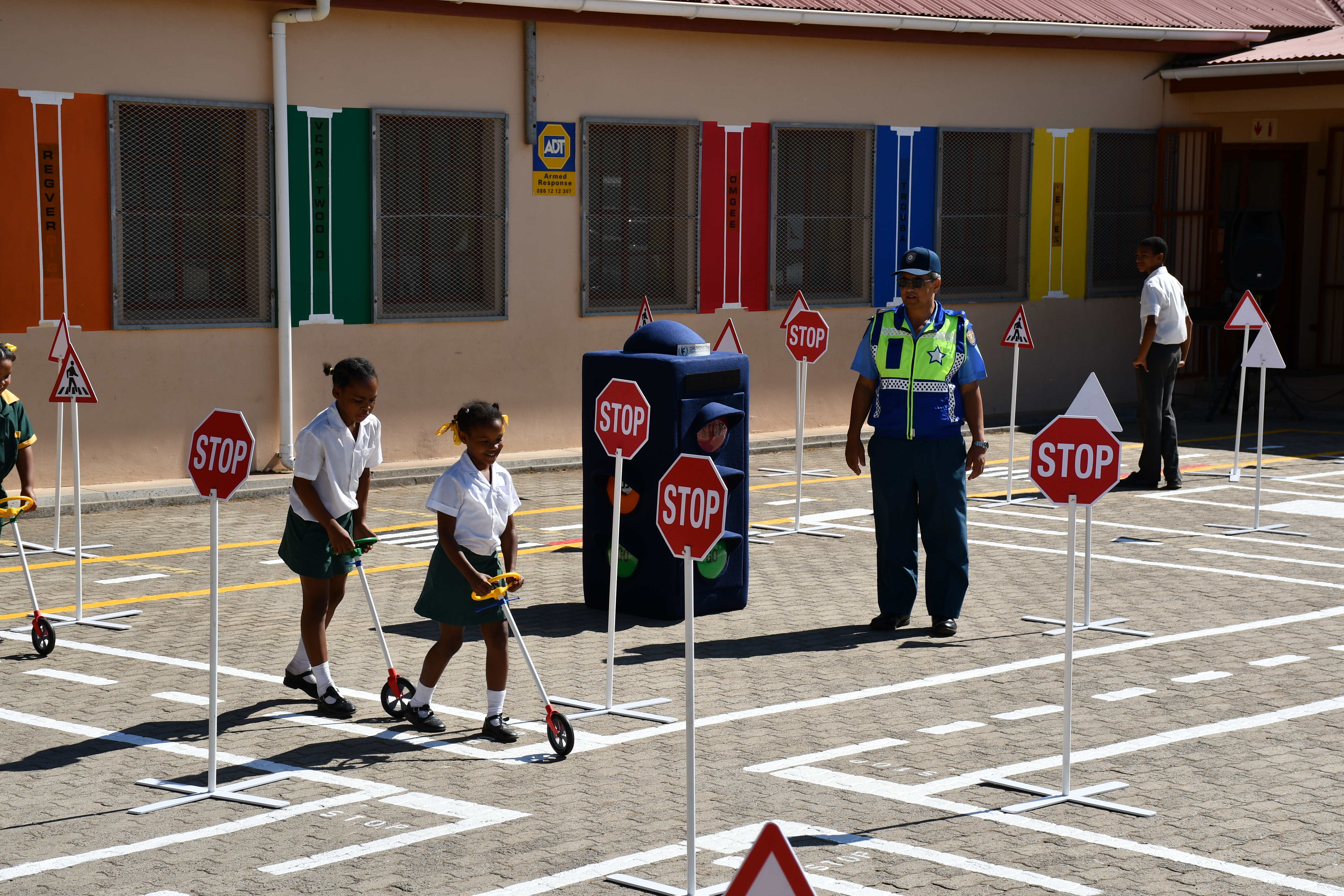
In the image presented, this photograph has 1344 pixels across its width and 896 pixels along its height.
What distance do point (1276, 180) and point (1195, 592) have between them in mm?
A: 14858

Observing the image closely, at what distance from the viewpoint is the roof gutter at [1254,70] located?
20.5 meters

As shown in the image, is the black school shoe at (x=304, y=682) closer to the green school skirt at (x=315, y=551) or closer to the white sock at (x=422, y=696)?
the green school skirt at (x=315, y=551)

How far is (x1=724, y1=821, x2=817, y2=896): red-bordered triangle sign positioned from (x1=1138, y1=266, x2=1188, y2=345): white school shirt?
1132cm

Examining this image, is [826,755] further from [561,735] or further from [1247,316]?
[1247,316]

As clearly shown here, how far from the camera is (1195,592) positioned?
10961mm

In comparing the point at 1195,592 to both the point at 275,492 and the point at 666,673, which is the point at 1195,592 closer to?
the point at 666,673

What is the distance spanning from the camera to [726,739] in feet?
25.1

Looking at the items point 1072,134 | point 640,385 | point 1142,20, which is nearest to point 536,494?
point 640,385

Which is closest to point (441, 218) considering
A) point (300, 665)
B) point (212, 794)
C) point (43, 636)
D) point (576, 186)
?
point (576, 186)

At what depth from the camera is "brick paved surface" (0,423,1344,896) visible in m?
6.08

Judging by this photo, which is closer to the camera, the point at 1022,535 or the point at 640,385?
the point at 640,385

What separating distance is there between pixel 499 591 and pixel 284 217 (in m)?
8.93

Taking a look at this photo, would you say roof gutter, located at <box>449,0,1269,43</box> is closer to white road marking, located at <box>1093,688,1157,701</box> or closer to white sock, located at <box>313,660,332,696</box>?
white sock, located at <box>313,660,332,696</box>

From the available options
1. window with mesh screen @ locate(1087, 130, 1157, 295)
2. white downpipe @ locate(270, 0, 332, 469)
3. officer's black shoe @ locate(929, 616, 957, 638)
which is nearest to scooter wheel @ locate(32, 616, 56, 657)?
officer's black shoe @ locate(929, 616, 957, 638)
